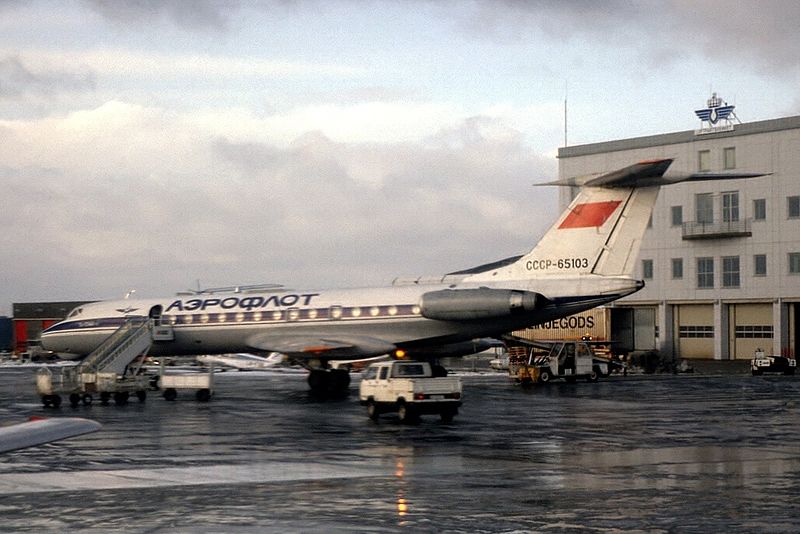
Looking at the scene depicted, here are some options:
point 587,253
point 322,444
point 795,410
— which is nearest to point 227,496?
point 322,444

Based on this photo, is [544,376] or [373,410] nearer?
[373,410]

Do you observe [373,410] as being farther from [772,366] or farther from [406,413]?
[772,366]

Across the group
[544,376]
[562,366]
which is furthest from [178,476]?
[562,366]

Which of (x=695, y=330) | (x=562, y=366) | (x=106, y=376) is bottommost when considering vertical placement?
(x=106, y=376)

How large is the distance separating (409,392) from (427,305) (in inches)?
463

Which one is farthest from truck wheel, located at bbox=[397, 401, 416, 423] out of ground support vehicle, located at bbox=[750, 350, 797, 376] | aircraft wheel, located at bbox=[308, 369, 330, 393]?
ground support vehicle, located at bbox=[750, 350, 797, 376]

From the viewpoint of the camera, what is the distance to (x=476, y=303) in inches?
1522

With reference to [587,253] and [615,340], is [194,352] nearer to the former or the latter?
[587,253]

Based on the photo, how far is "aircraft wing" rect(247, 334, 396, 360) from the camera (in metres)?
41.8

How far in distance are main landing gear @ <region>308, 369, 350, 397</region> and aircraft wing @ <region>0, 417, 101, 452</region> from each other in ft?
110

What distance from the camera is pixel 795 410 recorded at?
33.0m

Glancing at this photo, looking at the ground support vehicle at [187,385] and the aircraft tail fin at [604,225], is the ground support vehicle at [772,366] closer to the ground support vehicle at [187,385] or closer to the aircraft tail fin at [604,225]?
the aircraft tail fin at [604,225]

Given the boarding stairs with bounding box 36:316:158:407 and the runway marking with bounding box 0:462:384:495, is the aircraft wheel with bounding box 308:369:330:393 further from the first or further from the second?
the runway marking with bounding box 0:462:384:495

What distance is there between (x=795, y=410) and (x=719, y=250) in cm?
4295
